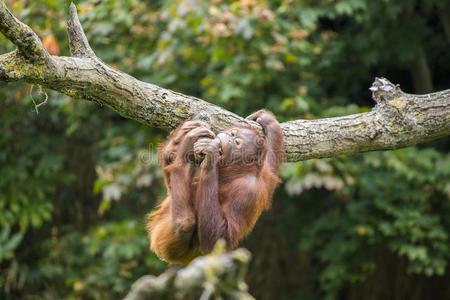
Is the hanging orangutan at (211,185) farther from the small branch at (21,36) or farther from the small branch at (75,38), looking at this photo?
the small branch at (21,36)

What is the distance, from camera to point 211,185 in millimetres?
4480

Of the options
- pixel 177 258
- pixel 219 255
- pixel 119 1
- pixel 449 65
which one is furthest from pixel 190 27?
pixel 219 255

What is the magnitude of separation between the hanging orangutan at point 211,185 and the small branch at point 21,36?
3.44ft

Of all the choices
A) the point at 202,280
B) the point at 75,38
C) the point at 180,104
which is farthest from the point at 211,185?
the point at 202,280

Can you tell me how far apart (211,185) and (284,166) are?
10.6 feet

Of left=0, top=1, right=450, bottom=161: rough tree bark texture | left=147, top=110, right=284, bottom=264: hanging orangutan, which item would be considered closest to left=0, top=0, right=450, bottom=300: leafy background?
left=0, top=1, right=450, bottom=161: rough tree bark texture

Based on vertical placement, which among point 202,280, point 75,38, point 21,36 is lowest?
point 202,280

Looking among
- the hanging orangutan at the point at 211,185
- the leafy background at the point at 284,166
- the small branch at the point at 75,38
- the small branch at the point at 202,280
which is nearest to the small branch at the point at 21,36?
the small branch at the point at 75,38

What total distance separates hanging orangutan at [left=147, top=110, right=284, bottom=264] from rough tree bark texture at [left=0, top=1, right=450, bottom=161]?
0.18 metres

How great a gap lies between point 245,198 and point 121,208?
5801 mm

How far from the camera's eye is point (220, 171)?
483cm

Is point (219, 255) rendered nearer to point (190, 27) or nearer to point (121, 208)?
point (190, 27)

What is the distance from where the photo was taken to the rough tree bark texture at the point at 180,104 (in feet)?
13.8

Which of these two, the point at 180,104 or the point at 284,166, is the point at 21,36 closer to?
the point at 180,104
